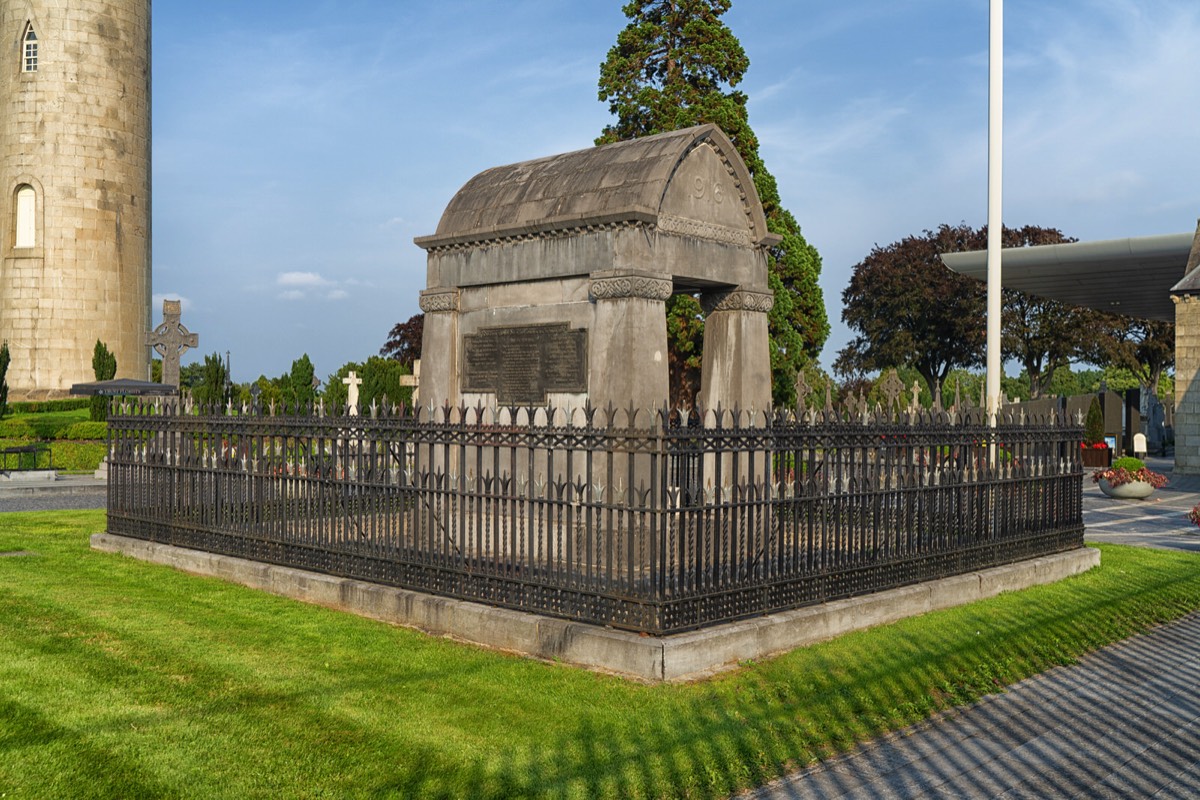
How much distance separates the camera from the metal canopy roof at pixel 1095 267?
31.7m

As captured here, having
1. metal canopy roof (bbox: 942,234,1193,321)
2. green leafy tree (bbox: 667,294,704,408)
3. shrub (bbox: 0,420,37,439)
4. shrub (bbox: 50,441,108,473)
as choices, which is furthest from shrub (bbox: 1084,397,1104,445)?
shrub (bbox: 0,420,37,439)

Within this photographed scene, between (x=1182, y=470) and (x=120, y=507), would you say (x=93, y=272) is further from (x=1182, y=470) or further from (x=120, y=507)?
(x=1182, y=470)

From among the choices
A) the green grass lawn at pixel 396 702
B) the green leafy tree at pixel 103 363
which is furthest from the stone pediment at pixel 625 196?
the green leafy tree at pixel 103 363

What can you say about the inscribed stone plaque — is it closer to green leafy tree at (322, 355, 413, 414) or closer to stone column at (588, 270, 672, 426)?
stone column at (588, 270, 672, 426)

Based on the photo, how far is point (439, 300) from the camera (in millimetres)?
11391

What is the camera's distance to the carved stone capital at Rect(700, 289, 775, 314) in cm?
1120

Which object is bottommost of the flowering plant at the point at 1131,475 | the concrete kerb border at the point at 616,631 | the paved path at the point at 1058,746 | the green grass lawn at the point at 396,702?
the paved path at the point at 1058,746

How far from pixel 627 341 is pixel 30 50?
141 ft

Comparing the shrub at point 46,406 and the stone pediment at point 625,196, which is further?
the shrub at point 46,406

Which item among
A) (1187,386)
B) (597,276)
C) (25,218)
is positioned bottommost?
(1187,386)

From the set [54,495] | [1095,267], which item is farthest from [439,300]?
[1095,267]

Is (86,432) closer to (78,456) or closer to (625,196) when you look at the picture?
(78,456)

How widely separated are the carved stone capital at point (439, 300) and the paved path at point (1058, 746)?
261 inches

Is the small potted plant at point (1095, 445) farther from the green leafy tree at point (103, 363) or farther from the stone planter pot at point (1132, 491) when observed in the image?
the green leafy tree at point (103, 363)
